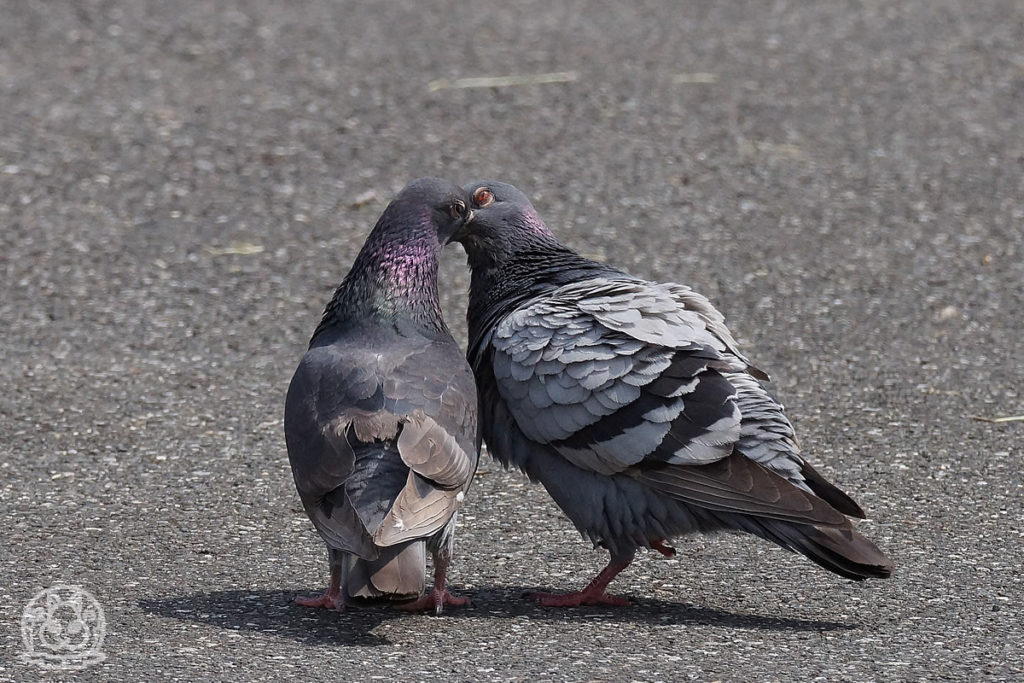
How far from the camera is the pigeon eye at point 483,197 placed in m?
5.11

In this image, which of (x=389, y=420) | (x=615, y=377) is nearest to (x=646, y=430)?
(x=615, y=377)

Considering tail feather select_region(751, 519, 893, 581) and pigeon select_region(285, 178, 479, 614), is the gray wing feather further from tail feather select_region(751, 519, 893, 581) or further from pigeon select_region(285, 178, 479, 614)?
tail feather select_region(751, 519, 893, 581)

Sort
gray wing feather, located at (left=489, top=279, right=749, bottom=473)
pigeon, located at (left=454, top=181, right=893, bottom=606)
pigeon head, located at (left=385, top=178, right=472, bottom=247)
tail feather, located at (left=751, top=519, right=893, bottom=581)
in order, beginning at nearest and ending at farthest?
tail feather, located at (left=751, top=519, right=893, bottom=581) < pigeon, located at (left=454, top=181, right=893, bottom=606) < gray wing feather, located at (left=489, top=279, right=749, bottom=473) < pigeon head, located at (left=385, top=178, right=472, bottom=247)

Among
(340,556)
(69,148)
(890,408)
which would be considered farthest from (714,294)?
(69,148)

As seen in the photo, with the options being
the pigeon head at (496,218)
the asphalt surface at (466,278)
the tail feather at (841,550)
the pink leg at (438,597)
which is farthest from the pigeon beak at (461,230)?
the tail feather at (841,550)

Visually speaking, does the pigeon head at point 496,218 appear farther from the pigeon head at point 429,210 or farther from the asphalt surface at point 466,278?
the asphalt surface at point 466,278

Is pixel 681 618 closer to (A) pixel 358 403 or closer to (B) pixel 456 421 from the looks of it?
(B) pixel 456 421

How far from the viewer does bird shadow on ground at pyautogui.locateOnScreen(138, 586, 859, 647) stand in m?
4.14

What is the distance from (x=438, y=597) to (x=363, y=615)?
23 cm

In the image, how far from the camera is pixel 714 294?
23.6ft

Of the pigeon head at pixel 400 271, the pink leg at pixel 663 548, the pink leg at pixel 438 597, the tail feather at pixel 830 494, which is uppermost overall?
the pigeon head at pixel 400 271

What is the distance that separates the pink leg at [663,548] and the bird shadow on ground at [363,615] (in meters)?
0.19

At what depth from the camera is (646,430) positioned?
4.32m

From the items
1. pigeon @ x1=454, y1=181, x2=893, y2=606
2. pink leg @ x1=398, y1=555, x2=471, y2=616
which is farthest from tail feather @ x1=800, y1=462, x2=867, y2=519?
pink leg @ x1=398, y1=555, x2=471, y2=616
